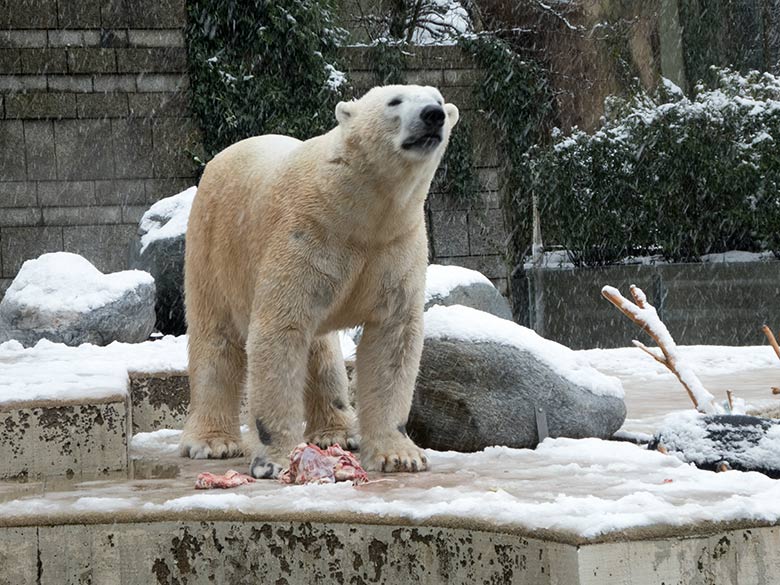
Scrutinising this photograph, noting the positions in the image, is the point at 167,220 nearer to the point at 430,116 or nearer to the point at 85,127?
the point at 85,127

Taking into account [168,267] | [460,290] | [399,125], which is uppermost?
[399,125]

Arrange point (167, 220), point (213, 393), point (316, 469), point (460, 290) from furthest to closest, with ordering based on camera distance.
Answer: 1. point (167, 220)
2. point (460, 290)
3. point (213, 393)
4. point (316, 469)

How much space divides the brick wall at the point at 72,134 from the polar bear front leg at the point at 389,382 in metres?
7.92

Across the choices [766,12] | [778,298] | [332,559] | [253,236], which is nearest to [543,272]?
[778,298]

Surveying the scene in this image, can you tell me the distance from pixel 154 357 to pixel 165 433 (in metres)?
0.59

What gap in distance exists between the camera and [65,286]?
8.10 meters

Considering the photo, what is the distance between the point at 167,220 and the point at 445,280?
2557 mm

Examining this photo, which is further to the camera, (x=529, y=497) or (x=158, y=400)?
(x=158, y=400)

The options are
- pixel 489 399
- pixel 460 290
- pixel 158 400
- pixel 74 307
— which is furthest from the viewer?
pixel 460 290

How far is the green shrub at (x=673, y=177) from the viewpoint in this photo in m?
11.3

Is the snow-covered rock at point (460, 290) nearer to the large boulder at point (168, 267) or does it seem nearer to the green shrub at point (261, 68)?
the large boulder at point (168, 267)

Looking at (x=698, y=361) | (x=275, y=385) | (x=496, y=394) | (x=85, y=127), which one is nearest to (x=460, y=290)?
(x=698, y=361)

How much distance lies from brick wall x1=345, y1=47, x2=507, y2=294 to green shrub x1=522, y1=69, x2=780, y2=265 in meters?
0.83

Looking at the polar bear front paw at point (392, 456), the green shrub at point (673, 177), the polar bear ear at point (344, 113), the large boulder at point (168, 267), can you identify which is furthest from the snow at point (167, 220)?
the polar bear front paw at point (392, 456)
